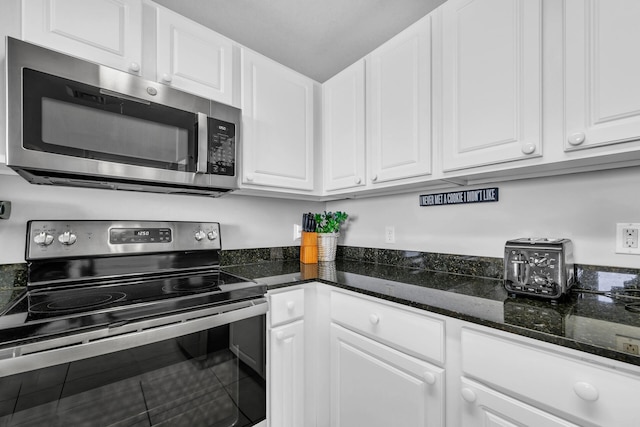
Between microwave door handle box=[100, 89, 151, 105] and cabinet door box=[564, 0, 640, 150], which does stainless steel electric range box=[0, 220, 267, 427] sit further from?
cabinet door box=[564, 0, 640, 150]

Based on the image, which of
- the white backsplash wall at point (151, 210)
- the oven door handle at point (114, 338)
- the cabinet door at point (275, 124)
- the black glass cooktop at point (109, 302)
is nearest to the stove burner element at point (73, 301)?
the black glass cooktop at point (109, 302)

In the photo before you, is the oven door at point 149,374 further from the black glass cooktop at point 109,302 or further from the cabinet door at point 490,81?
the cabinet door at point 490,81

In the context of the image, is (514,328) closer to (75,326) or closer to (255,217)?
(75,326)

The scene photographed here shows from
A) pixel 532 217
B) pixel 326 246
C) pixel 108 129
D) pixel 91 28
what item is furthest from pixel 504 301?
pixel 91 28

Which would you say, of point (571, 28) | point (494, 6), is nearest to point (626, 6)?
point (571, 28)

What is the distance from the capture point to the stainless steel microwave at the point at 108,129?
3.12ft

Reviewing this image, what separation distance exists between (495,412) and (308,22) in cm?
181

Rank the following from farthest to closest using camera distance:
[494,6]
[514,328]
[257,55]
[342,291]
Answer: [257,55], [342,291], [494,6], [514,328]

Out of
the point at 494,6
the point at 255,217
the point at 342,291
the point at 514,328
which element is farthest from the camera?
the point at 255,217

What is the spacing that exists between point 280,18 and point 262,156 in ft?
2.33

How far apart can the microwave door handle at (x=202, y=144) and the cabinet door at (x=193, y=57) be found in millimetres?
173

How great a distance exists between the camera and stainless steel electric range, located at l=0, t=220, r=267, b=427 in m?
0.76

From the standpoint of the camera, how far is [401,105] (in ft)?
4.68

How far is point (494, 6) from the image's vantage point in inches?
42.9
